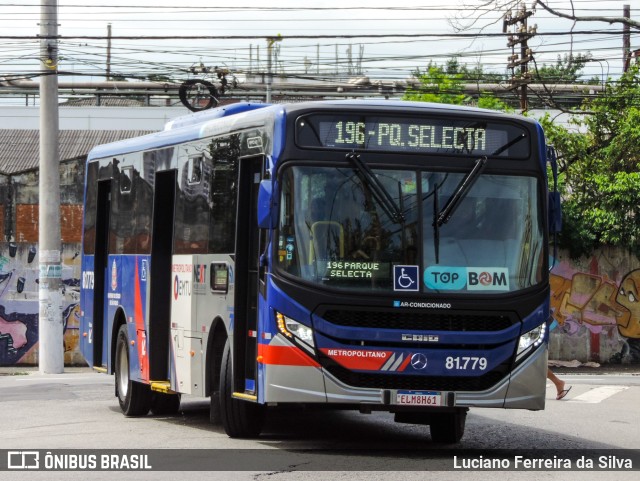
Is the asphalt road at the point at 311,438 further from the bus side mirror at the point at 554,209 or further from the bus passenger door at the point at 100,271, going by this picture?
the bus side mirror at the point at 554,209

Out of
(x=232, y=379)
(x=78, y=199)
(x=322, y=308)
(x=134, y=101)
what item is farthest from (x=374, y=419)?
(x=134, y=101)

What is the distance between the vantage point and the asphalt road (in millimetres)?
10172

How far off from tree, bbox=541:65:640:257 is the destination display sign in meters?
16.9

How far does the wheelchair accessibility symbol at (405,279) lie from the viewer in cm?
1099

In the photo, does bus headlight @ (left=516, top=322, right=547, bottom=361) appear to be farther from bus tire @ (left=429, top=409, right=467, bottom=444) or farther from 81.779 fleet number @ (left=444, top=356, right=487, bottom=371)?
bus tire @ (left=429, top=409, right=467, bottom=444)

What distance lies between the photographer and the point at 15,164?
43.5 meters

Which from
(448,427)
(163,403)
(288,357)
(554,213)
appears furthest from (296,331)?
(163,403)

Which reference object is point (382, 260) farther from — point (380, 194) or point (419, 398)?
point (419, 398)

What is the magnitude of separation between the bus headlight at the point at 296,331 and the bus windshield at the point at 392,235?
40 cm

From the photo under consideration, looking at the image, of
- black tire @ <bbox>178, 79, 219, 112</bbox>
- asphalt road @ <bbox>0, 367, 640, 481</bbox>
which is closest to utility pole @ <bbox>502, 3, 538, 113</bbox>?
black tire @ <bbox>178, 79, 219, 112</bbox>

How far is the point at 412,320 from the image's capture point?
36.2ft

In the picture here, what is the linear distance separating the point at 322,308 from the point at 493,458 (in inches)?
84.1

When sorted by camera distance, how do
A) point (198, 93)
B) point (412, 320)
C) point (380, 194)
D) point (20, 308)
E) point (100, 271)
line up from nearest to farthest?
point (412, 320) → point (380, 194) → point (100, 271) → point (20, 308) → point (198, 93)

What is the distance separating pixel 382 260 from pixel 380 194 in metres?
0.60
